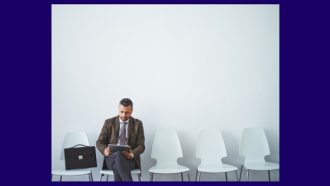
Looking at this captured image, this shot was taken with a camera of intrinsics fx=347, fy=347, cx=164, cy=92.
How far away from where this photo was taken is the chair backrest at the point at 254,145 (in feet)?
14.6

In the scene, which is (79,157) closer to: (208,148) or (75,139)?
(75,139)

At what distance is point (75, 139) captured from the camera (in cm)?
443

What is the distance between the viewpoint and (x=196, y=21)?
15.3 ft

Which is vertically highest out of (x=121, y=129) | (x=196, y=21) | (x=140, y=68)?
(x=196, y=21)

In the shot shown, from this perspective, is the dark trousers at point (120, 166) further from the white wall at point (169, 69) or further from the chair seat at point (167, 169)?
the white wall at point (169, 69)

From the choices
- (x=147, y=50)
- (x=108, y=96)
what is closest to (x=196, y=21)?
(x=147, y=50)

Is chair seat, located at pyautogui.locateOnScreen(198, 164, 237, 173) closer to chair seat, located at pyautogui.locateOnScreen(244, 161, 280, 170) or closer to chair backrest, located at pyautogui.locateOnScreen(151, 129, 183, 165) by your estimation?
chair seat, located at pyautogui.locateOnScreen(244, 161, 280, 170)

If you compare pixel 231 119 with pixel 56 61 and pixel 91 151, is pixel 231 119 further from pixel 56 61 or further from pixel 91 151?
pixel 56 61

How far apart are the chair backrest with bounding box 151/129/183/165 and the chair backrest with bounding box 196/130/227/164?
28 centimetres

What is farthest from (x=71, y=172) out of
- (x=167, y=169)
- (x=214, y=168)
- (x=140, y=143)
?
(x=214, y=168)

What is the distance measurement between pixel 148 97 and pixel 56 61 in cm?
131

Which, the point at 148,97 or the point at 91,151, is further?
the point at 148,97

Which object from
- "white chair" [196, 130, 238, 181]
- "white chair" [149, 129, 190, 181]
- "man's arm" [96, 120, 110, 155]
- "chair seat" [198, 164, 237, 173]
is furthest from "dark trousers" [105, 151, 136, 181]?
"white chair" [196, 130, 238, 181]

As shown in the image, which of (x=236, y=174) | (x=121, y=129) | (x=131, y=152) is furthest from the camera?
(x=236, y=174)
